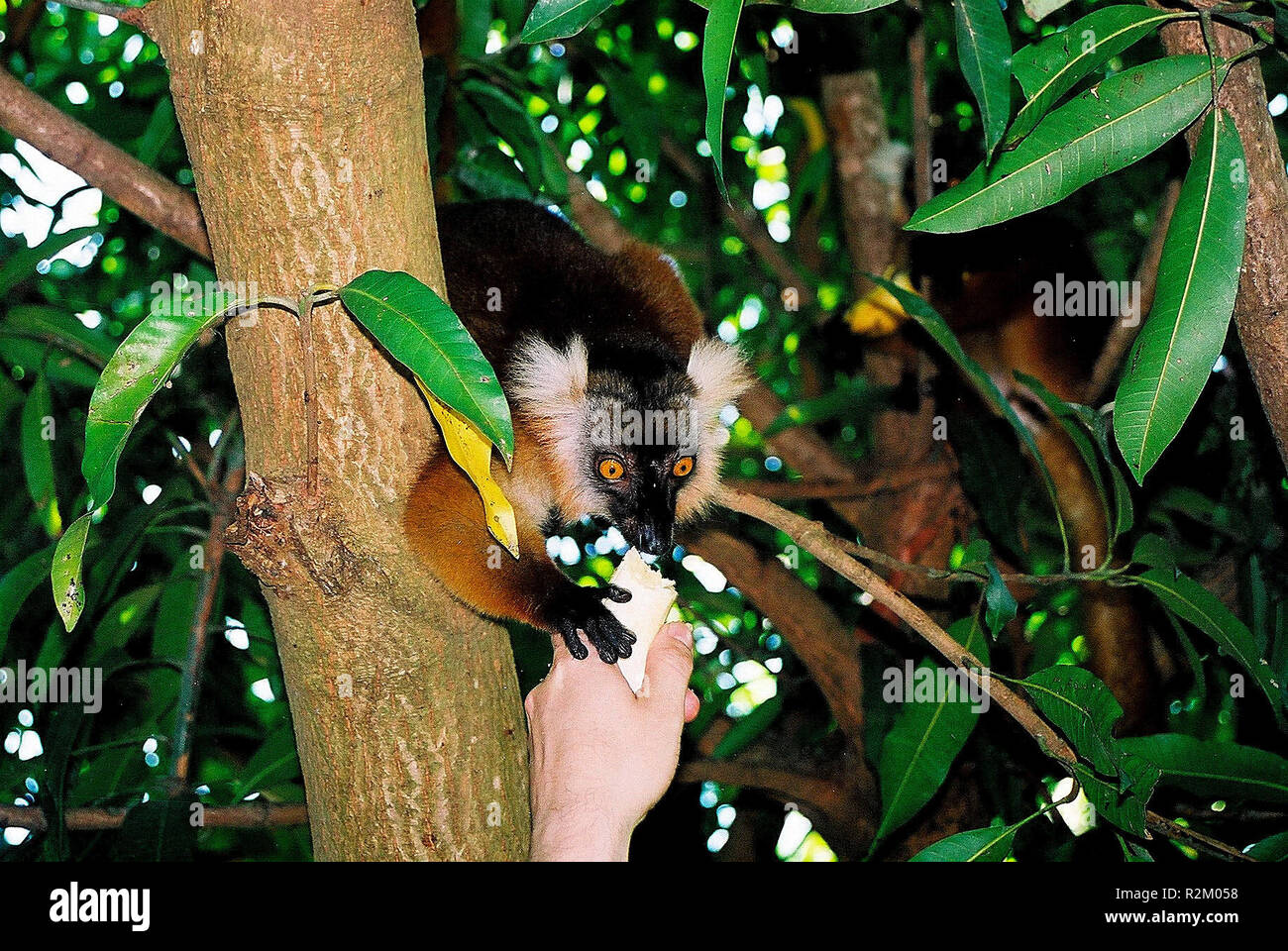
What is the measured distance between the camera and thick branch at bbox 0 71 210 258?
2.53 meters

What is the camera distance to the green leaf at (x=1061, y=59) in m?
1.74

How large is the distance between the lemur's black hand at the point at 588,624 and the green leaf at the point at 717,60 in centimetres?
131

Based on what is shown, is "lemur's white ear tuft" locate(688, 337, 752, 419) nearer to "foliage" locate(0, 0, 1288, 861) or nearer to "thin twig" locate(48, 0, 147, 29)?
"foliage" locate(0, 0, 1288, 861)

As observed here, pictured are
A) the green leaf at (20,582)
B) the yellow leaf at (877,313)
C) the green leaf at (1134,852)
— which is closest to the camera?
the green leaf at (1134,852)

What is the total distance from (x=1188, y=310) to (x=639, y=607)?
4.76 ft

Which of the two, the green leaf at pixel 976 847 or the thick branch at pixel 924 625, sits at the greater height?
the thick branch at pixel 924 625

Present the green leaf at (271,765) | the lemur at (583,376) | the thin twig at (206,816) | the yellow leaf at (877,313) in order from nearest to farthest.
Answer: the thin twig at (206,816), the lemur at (583,376), the green leaf at (271,765), the yellow leaf at (877,313)

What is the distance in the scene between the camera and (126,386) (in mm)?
1615

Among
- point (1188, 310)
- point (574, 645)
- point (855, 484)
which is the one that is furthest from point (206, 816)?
point (1188, 310)

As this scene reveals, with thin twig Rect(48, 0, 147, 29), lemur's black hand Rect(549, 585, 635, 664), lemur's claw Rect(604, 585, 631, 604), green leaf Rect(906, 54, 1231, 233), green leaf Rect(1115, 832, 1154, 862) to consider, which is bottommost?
green leaf Rect(1115, 832, 1154, 862)

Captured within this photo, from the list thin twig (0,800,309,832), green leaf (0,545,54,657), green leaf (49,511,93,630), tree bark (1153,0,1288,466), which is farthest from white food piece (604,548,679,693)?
green leaf (0,545,54,657)

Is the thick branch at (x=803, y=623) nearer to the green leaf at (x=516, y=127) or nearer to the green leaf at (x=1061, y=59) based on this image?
the green leaf at (x=516, y=127)

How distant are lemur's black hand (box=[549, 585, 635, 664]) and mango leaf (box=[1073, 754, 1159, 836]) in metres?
1.05

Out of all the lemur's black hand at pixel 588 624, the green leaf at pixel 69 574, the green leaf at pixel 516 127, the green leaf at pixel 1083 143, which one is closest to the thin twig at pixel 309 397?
the green leaf at pixel 69 574
